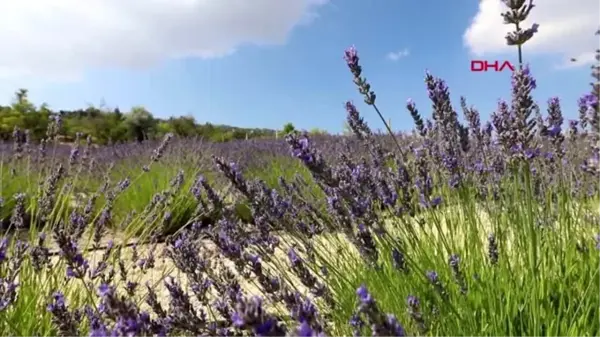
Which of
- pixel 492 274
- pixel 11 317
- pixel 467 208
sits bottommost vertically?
pixel 11 317

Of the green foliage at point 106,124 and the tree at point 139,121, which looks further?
the tree at point 139,121

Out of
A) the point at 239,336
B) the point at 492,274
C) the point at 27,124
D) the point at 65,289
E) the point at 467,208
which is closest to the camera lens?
the point at 239,336

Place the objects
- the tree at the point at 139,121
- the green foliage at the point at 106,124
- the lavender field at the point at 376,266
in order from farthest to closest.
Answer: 1. the tree at the point at 139,121
2. the green foliage at the point at 106,124
3. the lavender field at the point at 376,266

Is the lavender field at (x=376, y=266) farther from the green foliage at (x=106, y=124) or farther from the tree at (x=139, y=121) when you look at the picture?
the tree at (x=139, y=121)

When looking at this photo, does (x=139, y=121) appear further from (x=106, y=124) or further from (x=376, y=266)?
(x=376, y=266)

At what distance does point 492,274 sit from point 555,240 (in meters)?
0.40

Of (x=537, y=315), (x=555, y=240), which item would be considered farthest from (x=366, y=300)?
(x=555, y=240)

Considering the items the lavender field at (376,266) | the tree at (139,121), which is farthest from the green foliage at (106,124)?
the lavender field at (376,266)

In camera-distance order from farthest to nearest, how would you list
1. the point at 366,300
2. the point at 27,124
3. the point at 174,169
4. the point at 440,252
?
the point at 27,124 < the point at 174,169 < the point at 440,252 < the point at 366,300

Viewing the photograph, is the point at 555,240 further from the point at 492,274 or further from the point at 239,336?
the point at 239,336

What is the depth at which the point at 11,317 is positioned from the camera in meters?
2.08

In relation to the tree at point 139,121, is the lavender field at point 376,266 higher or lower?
lower

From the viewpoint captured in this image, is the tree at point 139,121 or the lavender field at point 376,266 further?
the tree at point 139,121

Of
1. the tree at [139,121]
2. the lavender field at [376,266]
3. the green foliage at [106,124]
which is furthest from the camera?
the tree at [139,121]
